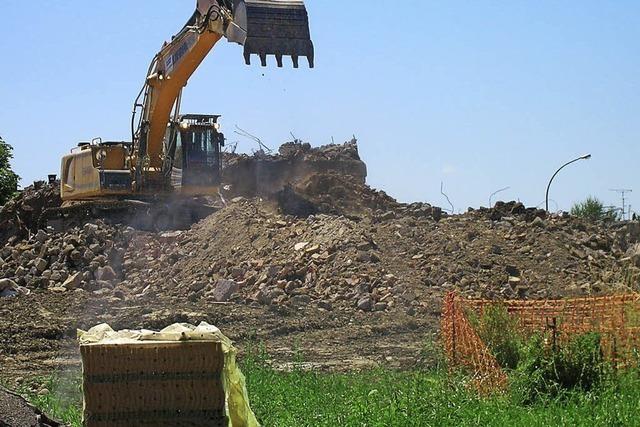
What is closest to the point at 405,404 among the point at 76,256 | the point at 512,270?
the point at 512,270

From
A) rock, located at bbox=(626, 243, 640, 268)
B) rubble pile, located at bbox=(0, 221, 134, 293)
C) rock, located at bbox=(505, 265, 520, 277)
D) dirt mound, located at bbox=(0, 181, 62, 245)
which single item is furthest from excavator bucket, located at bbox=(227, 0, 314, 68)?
dirt mound, located at bbox=(0, 181, 62, 245)

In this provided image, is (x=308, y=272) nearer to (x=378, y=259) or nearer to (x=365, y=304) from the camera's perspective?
(x=378, y=259)

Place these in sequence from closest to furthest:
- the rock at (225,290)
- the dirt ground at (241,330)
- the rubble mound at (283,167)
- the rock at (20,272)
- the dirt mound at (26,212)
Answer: the dirt ground at (241,330), the rock at (225,290), the rock at (20,272), the dirt mound at (26,212), the rubble mound at (283,167)

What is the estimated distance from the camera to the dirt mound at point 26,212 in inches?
1278

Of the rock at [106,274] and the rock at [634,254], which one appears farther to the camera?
the rock at [106,274]

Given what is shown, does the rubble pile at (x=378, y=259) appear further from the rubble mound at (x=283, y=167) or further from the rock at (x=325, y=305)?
the rubble mound at (x=283, y=167)

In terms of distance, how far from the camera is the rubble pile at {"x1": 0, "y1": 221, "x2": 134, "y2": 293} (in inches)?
965

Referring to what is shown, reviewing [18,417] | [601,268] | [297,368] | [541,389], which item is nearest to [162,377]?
[18,417]

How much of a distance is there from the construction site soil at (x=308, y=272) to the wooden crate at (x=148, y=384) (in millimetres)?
7056

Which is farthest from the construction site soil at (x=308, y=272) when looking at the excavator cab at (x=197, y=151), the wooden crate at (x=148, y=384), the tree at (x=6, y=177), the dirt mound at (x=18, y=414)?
the tree at (x=6, y=177)

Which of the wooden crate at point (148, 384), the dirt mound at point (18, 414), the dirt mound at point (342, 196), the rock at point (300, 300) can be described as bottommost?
the dirt mound at point (18, 414)

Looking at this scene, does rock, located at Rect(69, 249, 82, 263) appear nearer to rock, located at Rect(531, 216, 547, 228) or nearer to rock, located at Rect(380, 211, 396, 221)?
Answer: rock, located at Rect(380, 211, 396, 221)

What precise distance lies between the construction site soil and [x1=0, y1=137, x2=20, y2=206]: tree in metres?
16.0

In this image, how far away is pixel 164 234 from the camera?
2683cm
